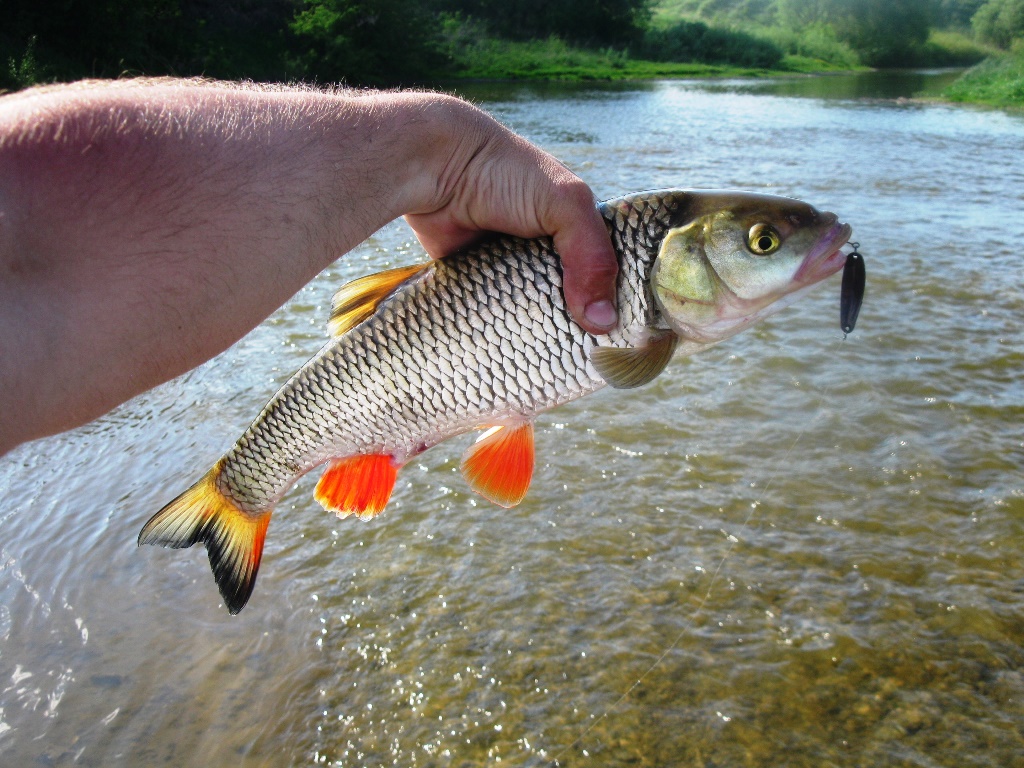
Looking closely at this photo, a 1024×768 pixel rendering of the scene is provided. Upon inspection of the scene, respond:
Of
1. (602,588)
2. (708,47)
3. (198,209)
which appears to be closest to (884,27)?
(708,47)

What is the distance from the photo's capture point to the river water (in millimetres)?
3008

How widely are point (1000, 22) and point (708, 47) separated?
104 ft

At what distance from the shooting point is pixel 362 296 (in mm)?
2568

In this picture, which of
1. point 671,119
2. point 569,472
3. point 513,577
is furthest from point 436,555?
point 671,119

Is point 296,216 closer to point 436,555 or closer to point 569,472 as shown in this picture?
point 436,555

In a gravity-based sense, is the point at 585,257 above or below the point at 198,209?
below

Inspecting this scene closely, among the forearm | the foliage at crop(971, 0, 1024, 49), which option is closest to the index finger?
the forearm

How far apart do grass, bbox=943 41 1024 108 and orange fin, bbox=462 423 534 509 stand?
1092 inches

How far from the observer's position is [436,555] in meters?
4.00

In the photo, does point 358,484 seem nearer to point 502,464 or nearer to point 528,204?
point 502,464

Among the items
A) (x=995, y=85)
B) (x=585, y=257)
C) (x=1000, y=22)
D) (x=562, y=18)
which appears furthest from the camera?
(x=1000, y=22)

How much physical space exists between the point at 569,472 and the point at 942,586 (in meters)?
2.00

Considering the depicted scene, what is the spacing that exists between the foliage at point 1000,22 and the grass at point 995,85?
46664mm

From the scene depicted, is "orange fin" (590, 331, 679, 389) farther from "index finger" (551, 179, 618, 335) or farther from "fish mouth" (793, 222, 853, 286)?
"fish mouth" (793, 222, 853, 286)
